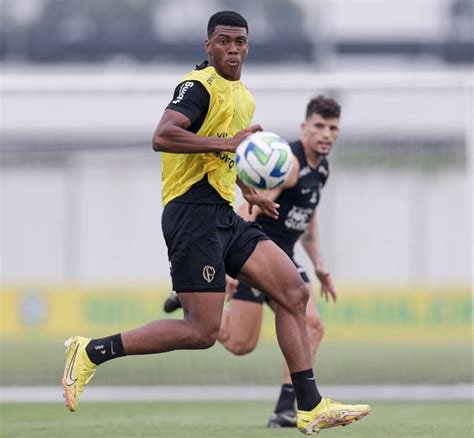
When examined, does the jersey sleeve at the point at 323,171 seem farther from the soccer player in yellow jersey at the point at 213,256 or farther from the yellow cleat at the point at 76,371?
the yellow cleat at the point at 76,371

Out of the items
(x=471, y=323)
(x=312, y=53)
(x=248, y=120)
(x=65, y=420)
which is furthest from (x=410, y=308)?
(x=312, y=53)

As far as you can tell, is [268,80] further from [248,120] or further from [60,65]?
[60,65]

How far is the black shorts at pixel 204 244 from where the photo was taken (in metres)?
6.57

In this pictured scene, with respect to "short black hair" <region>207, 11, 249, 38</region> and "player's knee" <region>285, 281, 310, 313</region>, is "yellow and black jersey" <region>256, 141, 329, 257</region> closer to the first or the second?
"player's knee" <region>285, 281, 310, 313</region>

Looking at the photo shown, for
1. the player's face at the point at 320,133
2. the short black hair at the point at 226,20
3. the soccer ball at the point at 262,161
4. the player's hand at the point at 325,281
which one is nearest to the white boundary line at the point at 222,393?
the player's hand at the point at 325,281

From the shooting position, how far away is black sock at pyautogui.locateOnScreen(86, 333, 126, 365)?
6.65 metres

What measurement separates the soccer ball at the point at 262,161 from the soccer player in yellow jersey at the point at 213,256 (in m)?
0.30

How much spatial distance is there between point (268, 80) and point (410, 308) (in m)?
3.39

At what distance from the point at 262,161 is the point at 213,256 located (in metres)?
0.67

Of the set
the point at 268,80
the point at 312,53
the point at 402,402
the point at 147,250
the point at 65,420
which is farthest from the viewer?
the point at 312,53

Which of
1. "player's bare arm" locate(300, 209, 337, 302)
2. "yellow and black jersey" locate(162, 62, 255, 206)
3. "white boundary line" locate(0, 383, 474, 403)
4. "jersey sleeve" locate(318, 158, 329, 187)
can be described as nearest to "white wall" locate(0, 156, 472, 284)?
"white boundary line" locate(0, 383, 474, 403)

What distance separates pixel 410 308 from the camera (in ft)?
43.5

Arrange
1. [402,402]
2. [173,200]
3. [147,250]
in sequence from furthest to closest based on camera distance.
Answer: [147,250] < [402,402] < [173,200]

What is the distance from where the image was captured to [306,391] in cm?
655
